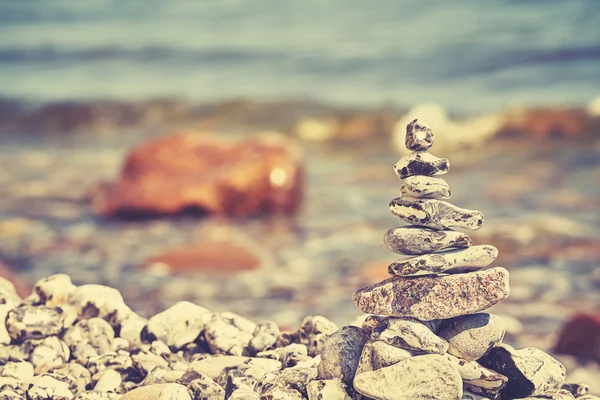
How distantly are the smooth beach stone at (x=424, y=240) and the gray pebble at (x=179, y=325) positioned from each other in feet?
4.54

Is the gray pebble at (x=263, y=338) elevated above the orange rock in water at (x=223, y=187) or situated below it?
below

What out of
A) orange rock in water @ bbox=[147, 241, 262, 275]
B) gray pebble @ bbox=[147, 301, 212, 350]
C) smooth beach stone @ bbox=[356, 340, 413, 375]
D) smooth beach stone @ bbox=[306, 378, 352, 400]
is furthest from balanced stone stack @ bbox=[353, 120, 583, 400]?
orange rock in water @ bbox=[147, 241, 262, 275]

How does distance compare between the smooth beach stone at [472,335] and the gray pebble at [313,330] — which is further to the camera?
the gray pebble at [313,330]

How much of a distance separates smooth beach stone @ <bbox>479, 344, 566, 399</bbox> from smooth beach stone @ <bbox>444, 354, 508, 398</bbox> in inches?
3.2

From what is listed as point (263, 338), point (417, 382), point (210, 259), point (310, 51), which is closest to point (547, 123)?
point (310, 51)

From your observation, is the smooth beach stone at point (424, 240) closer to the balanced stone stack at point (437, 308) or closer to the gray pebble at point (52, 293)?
the balanced stone stack at point (437, 308)

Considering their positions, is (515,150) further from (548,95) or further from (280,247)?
(280,247)

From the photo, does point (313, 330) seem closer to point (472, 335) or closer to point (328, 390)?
point (328, 390)

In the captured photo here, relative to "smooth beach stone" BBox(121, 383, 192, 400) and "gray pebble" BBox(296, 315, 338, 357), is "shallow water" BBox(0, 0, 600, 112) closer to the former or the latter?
"gray pebble" BBox(296, 315, 338, 357)

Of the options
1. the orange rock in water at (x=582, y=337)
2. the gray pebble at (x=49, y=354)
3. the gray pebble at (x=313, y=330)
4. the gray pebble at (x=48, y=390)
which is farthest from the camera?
the orange rock in water at (x=582, y=337)

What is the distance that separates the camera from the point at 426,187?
3.56 metres

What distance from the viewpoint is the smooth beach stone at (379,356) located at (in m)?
3.40

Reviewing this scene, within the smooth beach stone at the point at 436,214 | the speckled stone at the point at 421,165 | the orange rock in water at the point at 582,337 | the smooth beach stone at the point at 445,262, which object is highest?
the orange rock in water at the point at 582,337

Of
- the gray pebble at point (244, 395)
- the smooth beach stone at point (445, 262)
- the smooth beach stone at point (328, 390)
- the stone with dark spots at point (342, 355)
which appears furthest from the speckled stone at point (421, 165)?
the gray pebble at point (244, 395)
